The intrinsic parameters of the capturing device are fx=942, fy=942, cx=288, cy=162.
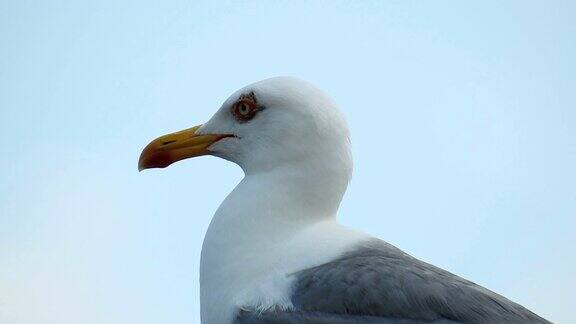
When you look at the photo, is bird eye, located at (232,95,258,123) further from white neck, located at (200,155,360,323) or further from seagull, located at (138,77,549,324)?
white neck, located at (200,155,360,323)

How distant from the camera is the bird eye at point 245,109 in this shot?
194 inches

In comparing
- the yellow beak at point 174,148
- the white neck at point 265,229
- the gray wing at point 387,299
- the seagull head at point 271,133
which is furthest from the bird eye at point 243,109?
the gray wing at point 387,299

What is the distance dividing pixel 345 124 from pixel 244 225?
79cm

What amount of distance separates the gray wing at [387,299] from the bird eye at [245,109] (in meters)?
1.12

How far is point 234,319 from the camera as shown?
405 cm

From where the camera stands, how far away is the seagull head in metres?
4.68

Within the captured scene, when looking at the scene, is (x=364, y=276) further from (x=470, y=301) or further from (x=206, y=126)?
(x=206, y=126)

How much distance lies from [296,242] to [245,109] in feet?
3.03

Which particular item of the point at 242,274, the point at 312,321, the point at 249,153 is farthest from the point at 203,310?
the point at 249,153

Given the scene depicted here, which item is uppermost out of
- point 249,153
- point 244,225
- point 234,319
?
point 249,153

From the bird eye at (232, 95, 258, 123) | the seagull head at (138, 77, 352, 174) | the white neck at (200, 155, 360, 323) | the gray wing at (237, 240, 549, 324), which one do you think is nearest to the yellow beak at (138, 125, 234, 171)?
the seagull head at (138, 77, 352, 174)

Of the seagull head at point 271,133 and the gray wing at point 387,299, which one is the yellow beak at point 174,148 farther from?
the gray wing at point 387,299

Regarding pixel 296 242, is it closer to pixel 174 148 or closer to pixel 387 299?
pixel 387 299

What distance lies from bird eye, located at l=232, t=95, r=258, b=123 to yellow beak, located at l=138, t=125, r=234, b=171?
0.20m
